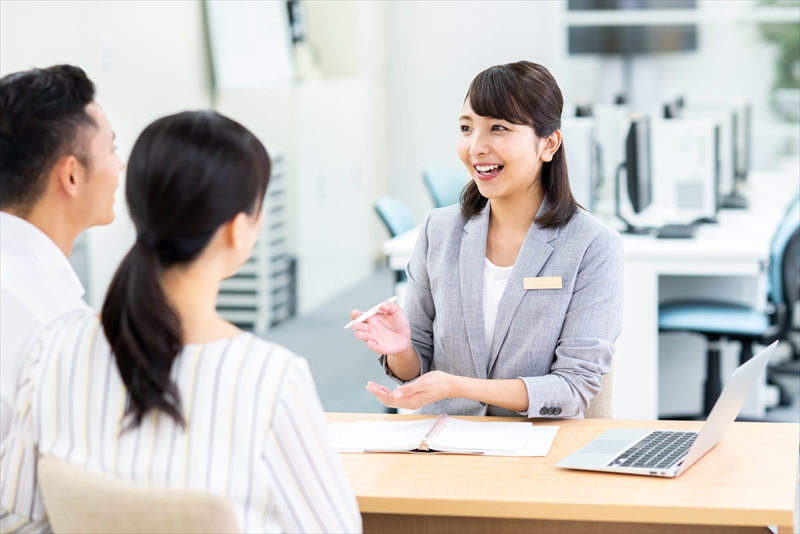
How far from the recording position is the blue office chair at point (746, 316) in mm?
3131

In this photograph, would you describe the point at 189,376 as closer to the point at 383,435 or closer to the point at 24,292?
the point at 24,292

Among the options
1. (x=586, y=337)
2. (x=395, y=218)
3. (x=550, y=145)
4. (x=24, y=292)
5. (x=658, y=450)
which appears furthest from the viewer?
(x=395, y=218)

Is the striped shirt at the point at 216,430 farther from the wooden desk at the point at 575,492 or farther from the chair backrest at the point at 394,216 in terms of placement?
the chair backrest at the point at 394,216

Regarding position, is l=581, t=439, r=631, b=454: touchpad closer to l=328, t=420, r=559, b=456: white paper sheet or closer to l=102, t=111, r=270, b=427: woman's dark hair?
l=328, t=420, r=559, b=456: white paper sheet

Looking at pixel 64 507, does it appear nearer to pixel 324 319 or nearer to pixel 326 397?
pixel 326 397

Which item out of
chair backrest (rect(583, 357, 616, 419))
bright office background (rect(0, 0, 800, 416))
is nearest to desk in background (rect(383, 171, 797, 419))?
chair backrest (rect(583, 357, 616, 419))

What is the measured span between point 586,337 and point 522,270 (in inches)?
6.9

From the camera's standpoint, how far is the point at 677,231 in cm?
334

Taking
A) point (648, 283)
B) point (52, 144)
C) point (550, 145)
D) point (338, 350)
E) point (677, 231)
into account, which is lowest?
point (338, 350)

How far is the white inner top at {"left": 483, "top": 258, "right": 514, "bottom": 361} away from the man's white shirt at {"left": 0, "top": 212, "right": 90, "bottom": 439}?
30.8 inches

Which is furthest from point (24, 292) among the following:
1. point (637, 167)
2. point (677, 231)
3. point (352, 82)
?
point (352, 82)

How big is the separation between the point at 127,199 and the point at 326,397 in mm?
2957

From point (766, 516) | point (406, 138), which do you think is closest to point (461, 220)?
point (766, 516)

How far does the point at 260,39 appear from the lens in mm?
5133
